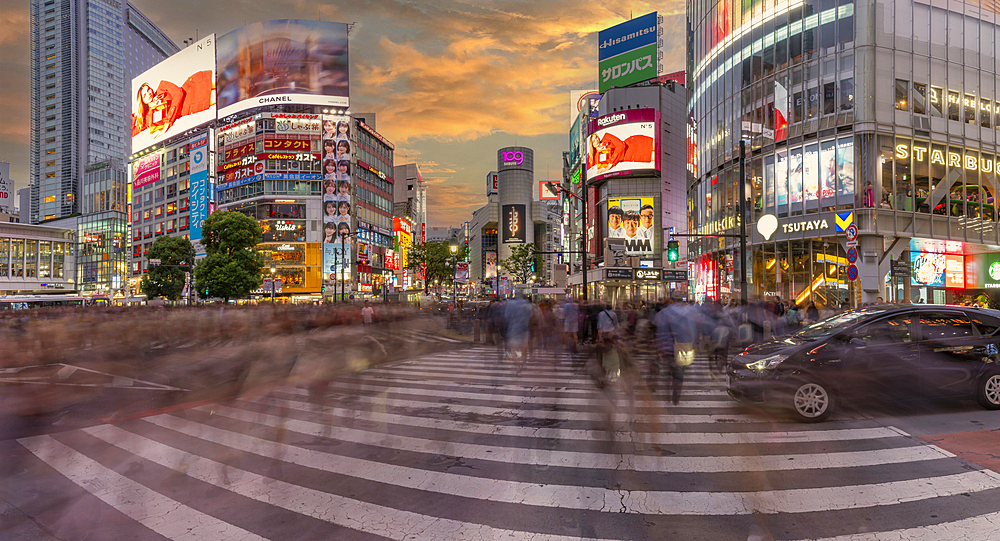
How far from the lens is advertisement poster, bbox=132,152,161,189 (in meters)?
93.4

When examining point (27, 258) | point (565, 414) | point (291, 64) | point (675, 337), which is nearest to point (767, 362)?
point (675, 337)

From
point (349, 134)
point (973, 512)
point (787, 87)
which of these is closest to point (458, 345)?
point (973, 512)

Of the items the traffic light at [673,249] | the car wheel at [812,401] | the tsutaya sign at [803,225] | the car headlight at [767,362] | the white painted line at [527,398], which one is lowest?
the white painted line at [527,398]

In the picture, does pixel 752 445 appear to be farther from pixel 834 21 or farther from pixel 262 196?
pixel 262 196

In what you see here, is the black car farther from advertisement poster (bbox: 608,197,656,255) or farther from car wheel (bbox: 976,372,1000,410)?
advertisement poster (bbox: 608,197,656,255)

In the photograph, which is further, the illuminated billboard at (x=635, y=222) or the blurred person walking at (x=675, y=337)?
the illuminated billboard at (x=635, y=222)

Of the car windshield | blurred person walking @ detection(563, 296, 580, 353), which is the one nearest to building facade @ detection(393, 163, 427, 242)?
blurred person walking @ detection(563, 296, 580, 353)

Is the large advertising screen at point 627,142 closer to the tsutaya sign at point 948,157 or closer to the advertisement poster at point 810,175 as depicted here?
the advertisement poster at point 810,175

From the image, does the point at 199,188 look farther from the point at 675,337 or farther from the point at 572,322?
the point at 675,337

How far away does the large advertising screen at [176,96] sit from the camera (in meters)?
84.8

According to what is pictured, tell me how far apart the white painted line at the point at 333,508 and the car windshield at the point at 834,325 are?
6209 mm

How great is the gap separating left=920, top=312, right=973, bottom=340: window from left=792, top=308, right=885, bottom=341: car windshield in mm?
609

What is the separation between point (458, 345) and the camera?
70.2 feet

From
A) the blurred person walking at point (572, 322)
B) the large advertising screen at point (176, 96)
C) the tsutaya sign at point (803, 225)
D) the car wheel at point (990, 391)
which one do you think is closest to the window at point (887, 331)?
the car wheel at point (990, 391)
